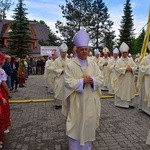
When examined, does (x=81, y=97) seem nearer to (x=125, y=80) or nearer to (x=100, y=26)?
(x=125, y=80)

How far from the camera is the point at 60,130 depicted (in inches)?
303

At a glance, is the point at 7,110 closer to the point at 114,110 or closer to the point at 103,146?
the point at 103,146

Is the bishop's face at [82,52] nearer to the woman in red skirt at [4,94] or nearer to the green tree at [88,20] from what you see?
the woman in red skirt at [4,94]

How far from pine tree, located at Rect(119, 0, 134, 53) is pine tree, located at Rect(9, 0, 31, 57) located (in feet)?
64.4

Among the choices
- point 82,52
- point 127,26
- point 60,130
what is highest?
point 127,26

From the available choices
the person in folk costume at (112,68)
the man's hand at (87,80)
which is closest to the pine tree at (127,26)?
the person in folk costume at (112,68)

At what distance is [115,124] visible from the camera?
8.23 m

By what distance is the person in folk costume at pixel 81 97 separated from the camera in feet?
17.9

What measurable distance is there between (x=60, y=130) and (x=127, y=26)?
48.0 metres

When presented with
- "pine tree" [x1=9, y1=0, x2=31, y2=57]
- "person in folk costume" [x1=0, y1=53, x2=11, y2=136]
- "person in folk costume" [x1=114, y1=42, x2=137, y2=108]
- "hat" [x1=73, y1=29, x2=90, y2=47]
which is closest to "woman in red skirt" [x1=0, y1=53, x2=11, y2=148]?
"person in folk costume" [x1=0, y1=53, x2=11, y2=136]

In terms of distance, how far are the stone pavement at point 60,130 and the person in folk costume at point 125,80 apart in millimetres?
367

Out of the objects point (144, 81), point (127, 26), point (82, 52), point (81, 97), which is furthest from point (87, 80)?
point (127, 26)

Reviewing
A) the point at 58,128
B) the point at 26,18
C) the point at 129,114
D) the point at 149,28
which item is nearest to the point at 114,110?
the point at 129,114

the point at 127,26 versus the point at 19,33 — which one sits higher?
the point at 127,26
